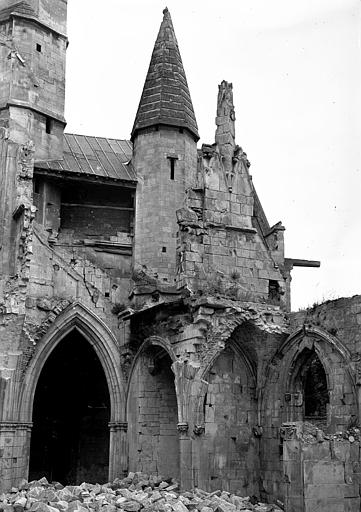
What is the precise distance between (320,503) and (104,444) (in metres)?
10.6

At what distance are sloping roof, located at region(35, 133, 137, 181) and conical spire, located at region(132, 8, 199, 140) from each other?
121 centimetres

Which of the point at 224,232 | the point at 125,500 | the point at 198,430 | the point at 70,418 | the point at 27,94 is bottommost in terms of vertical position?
the point at 125,500

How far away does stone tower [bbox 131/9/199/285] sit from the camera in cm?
2234

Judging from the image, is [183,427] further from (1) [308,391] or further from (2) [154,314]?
(1) [308,391]

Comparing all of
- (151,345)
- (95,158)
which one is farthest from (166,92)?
(151,345)

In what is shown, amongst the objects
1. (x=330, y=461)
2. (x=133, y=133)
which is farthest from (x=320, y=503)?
(x=133, y=133)

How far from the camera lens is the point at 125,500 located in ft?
47.7

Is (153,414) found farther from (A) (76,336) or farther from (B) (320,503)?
(B) (320,503)

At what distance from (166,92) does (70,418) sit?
9.84 m

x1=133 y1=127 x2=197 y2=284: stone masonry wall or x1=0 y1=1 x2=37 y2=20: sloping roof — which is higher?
x1=0 y1=1 x2=37 y2=20: sloping roof

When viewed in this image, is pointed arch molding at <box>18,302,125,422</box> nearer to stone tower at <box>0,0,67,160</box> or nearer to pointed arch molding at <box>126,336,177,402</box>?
pointed arch molding at <box>126,336,177,402</box>

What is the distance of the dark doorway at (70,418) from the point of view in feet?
76.5

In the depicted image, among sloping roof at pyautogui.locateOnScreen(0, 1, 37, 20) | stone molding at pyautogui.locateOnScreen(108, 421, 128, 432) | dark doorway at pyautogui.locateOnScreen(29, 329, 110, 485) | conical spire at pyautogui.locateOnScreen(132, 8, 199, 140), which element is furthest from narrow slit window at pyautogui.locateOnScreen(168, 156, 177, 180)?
stone molding at pyautogui.locateOnScreen(108, 421, 128, 432)

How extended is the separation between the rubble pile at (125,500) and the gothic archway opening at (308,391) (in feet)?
6.92
